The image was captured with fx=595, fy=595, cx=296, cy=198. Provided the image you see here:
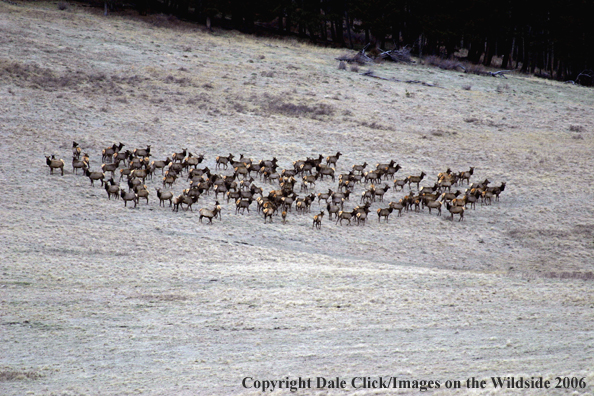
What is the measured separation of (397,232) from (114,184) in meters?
10.5

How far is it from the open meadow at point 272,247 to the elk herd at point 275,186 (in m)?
0.42

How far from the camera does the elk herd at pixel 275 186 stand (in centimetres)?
2173

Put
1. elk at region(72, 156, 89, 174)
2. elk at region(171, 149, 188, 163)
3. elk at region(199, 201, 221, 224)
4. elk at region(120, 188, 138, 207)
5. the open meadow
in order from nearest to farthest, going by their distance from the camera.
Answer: the open meadow
elk at region(199, 201, 221, 224)
elk at region(120, 188, 138, 207)
elk at region(72, 156, 89, 174)
elk at region(171, 149, 188, 163)

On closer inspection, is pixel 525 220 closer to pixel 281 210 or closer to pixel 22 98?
pixel 281 210

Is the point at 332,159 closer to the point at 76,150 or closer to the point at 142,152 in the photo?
the point at 142,152

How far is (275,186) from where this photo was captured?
25.2m

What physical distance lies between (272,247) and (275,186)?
6.70 meters

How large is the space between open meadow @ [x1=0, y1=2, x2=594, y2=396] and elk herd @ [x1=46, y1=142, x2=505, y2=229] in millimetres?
421

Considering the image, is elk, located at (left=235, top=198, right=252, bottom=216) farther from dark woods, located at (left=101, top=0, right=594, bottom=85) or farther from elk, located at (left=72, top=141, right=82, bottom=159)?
dark woods, located at (left=101, top=0, right=594, bottom=85)

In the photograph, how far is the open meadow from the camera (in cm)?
1110

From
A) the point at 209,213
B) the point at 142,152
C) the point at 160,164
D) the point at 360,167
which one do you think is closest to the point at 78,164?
the point at 142,152

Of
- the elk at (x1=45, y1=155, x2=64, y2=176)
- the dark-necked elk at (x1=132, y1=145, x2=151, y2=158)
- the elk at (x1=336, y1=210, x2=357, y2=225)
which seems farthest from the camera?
the dark-necked elk at (x1=132, y1=145, x2=151, y2=158)

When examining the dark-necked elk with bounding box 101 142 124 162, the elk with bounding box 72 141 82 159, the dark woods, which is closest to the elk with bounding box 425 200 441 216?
the dark-necked elk with bounding box 101 142 124 162

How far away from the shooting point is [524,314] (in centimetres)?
1356
